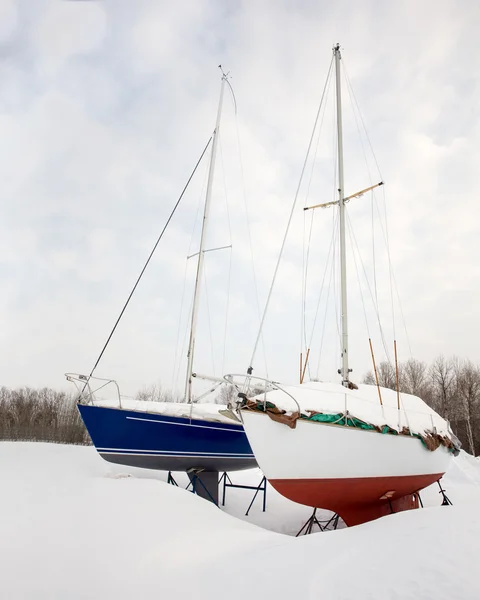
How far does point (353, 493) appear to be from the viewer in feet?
21.9

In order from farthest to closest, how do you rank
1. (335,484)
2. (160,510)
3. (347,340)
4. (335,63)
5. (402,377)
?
(402,377)
(335,63)
(347,340)
(335,484)
(160,510)

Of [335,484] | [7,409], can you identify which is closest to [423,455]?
[335,484]

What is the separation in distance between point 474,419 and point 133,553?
35433 mm

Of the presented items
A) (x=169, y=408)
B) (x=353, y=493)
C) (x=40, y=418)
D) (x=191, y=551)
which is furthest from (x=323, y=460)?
(x=40, y=418)

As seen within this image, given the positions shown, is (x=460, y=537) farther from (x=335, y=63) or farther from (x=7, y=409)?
(x=7, y=409)

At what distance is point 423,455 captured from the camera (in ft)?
26.3

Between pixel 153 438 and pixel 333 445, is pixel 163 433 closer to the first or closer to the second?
pixel 153 438

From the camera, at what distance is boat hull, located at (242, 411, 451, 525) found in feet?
20.7

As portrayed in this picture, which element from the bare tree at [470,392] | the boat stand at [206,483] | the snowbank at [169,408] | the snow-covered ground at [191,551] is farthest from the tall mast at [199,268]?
the bare tree at [470,392]

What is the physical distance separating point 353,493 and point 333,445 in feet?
3.69

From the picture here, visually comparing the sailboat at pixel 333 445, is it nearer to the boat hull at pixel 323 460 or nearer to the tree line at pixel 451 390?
the boat hull at pixel 323 460

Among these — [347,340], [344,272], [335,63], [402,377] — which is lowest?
[402,377]

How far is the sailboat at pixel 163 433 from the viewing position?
29.1ft

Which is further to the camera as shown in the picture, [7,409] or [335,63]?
[7,409]
